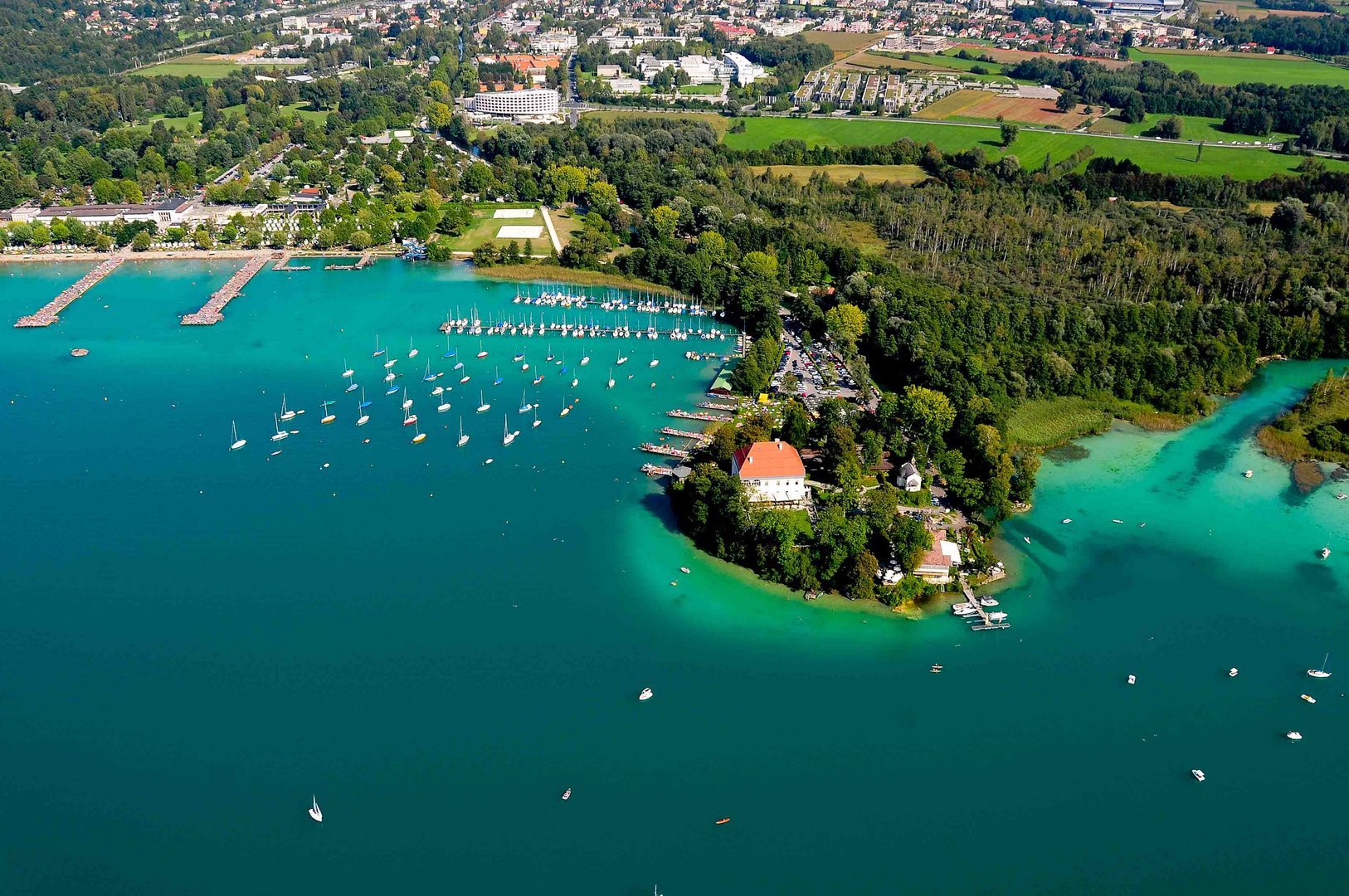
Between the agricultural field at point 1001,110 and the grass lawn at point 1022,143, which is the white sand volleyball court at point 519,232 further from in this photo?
the agricultural field at point 1001,110

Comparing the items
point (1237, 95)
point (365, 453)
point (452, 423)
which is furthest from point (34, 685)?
point (1237, 95)

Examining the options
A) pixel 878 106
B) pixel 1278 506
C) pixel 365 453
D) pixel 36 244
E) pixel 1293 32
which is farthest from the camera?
pixel 1293 32

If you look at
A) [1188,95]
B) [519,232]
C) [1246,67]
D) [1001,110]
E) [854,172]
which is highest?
[1246,67]

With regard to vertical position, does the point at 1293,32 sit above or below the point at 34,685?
above

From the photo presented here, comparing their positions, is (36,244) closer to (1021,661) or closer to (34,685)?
(34,685)

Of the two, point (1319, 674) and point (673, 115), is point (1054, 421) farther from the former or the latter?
point (673, 115)

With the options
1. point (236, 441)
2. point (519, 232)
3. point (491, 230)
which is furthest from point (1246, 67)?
point (236, 441)

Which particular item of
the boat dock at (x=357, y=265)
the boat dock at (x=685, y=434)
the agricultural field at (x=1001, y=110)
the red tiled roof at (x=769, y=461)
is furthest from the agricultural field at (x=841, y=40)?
the red tiled roof at (x=769, y=461)
